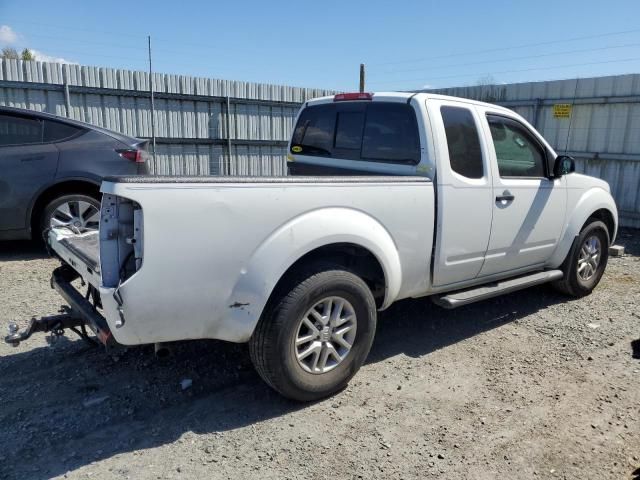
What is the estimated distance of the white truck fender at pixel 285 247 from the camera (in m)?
2.96

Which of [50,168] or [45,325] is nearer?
[45,325]

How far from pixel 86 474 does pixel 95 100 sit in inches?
333

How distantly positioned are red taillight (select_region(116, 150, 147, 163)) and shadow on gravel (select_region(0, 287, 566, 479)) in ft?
10.4

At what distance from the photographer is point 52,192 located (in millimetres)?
6473

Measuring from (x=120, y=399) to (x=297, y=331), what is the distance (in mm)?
1260

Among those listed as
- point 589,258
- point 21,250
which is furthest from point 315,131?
point 21,250

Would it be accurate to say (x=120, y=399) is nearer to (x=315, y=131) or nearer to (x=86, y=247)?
(x=86, y=247)

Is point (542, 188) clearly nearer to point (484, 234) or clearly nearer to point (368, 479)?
point (484, 234)

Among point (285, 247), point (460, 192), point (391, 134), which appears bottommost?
point (285, 247)

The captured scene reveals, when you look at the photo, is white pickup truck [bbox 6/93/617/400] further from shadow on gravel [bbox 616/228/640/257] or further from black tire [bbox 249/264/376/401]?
shadow on gravel [bbox 616/228/640/257]

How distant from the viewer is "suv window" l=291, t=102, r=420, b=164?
4094mm

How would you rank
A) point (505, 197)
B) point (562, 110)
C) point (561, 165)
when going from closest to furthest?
point (505, 197), point (561, 165), point (562, 110)

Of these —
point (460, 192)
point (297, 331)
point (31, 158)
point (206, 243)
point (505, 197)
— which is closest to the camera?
point (206, 243)

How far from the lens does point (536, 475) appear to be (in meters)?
2.79
